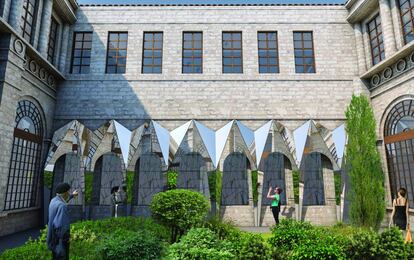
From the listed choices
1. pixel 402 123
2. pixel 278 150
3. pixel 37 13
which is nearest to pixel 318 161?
pixel 278 150

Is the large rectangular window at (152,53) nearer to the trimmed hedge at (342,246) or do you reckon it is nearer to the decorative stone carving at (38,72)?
the decorative stone carving at (38,72)

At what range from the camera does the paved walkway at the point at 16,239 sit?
7922 millimetres

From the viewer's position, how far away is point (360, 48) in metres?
12.5

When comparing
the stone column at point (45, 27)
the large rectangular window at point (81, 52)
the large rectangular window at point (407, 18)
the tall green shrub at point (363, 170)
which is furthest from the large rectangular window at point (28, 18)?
the large rectangular window at point (407, 18)

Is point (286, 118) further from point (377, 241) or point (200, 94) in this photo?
point (377, 241)

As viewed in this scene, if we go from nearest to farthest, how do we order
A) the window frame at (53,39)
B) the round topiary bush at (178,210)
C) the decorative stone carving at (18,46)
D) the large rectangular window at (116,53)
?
the round topiary bush at (178,210) → the decorative stone carving at (18,46) → the window frame at (53,39) → the large rectangular window at (116,53)

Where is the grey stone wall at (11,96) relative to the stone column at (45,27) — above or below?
below

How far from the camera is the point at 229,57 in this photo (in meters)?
12.9

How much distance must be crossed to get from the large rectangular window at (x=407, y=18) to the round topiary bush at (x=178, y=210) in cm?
1005

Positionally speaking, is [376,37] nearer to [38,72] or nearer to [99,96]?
[99,96]

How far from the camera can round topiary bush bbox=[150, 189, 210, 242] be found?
7219 mm

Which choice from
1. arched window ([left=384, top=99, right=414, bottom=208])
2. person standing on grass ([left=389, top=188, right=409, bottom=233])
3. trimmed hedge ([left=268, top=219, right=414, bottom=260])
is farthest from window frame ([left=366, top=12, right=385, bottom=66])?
trimmed hedge ([left=268, top=219, right=414, bottom=260])

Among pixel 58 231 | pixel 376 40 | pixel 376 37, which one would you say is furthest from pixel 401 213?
pixel 58 231

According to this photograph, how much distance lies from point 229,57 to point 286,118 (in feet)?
12.9
